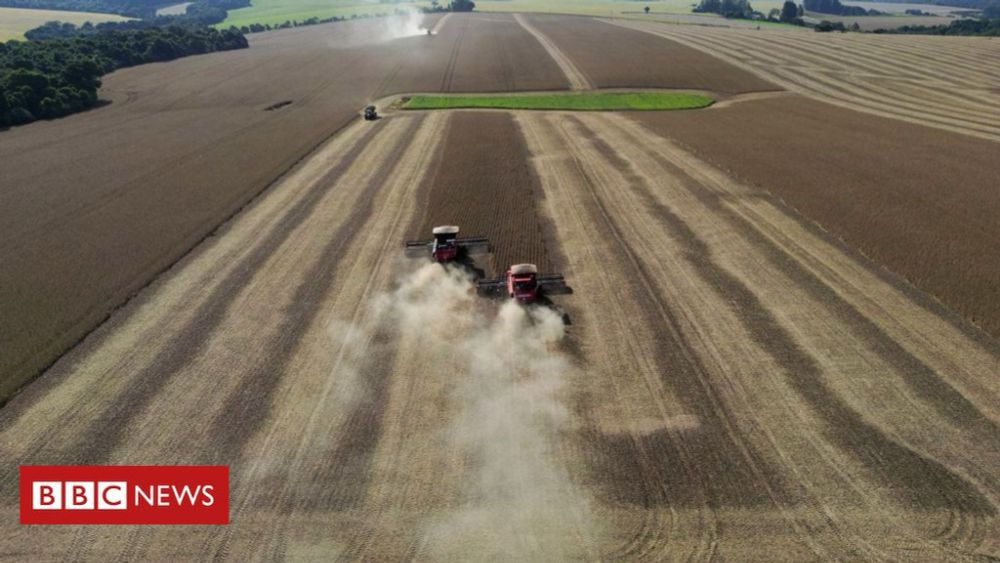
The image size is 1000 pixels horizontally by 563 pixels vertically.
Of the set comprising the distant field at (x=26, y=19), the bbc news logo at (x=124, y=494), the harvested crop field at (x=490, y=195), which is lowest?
the bbc news logo at (x=124, y=494)

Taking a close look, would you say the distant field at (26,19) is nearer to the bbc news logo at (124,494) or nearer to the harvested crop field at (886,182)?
the harvested crop field at (886,182)

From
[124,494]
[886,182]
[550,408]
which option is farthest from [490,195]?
[124,494]

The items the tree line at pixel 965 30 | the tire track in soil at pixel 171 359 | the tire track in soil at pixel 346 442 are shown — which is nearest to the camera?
the tire track in soil at pixel 346 442

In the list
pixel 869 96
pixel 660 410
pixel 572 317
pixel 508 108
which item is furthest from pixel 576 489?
pixel 869 96

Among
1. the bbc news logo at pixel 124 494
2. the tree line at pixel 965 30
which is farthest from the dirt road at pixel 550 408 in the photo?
the tree line at pixel 965 30

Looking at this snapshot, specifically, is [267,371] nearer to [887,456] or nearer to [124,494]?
[124,494]
